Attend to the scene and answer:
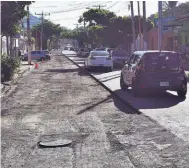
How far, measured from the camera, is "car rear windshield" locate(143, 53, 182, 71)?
1471cm

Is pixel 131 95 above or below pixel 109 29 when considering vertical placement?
below

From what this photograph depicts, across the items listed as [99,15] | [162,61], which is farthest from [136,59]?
[99,15]

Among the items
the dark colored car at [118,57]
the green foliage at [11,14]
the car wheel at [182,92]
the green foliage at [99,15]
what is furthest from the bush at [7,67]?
the green foliage at [99,15]

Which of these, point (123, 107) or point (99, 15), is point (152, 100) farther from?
point (99, 15)

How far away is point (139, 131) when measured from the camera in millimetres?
8906

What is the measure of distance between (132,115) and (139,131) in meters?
2.20

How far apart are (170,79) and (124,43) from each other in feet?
157

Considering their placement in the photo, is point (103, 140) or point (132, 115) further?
point (132, 115)

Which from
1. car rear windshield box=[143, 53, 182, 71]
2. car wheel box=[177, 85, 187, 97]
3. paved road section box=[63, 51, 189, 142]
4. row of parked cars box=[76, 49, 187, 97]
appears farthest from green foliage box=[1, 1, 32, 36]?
car wheel box=[177, 85, 187, 97]

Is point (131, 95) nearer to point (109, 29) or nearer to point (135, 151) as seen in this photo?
point (135, 151)

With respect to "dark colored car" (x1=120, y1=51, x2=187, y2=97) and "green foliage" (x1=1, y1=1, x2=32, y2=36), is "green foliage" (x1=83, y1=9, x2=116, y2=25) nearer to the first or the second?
"green foliage" (x1=1, y1=1, x2=32, y2=36)

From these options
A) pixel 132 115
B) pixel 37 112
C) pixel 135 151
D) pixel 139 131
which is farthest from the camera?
pixel 37 112

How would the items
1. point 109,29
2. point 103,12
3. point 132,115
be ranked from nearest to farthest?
point 132,115 < point 109,29 < point 103,12

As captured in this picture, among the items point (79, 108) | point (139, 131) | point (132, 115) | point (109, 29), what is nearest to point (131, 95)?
point (79, 108)
